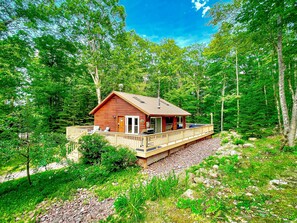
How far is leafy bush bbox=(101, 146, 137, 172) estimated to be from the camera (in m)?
6.87

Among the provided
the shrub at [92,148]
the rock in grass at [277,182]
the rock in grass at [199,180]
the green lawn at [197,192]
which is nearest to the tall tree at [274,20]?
the green lawn at [197,192]

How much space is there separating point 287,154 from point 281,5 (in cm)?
560

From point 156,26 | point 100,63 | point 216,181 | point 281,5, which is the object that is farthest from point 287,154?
point 156,26

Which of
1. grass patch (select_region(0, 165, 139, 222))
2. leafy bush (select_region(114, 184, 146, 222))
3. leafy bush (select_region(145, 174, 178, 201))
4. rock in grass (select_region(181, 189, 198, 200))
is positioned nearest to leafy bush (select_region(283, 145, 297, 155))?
rock in grass (select_region(181, 189, 198, 200))

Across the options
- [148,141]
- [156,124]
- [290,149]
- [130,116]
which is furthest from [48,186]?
[290,149]

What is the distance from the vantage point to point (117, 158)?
688cm

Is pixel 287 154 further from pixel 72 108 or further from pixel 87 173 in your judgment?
pixel 72 108

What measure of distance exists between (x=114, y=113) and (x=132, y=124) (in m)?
2.12

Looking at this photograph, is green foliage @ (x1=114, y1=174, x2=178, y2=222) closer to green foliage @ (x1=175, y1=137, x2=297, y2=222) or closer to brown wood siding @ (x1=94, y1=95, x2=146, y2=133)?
green foliage @ (x1=175, y1=137, x2=297, y2=222)

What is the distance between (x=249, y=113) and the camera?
10.8 metres

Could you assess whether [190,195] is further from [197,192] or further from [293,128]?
[293,128]

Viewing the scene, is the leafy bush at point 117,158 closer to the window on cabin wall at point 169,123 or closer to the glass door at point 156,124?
the glass door at point 156,124

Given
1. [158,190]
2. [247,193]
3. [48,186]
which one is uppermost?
[247,193]

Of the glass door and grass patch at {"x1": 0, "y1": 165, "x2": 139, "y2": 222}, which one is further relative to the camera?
the glass door
